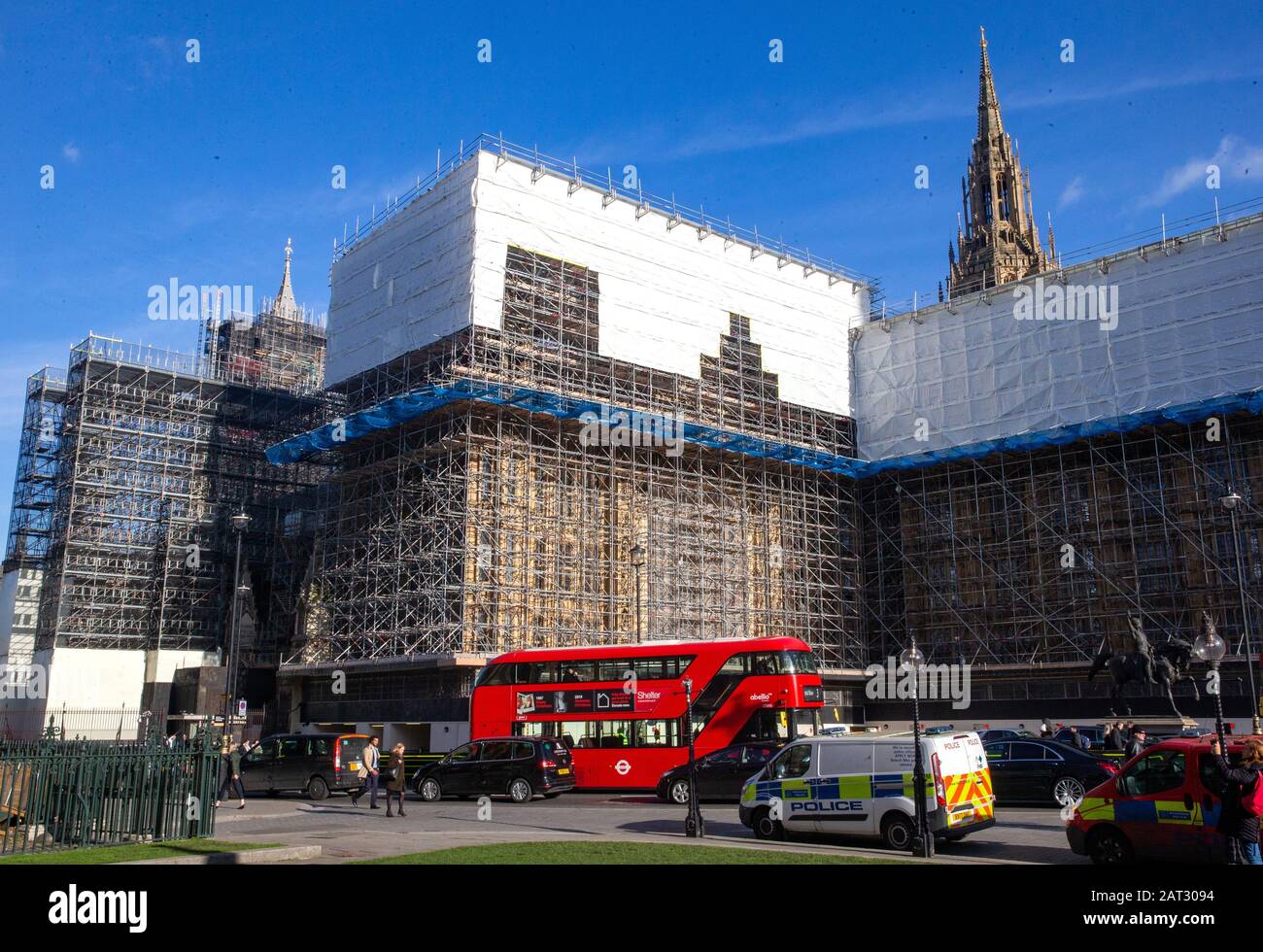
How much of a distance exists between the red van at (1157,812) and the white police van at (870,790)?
7.47 ft

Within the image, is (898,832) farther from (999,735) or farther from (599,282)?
(599,282)

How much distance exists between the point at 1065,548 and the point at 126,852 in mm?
40394

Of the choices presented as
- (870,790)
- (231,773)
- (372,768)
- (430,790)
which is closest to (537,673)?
(430,790)

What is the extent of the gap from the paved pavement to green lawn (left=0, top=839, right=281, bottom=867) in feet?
3.94

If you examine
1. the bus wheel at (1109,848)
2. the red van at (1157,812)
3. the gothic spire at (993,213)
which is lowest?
the bus wheel at (1109,848)

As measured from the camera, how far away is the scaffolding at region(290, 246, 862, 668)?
40656 millimetres

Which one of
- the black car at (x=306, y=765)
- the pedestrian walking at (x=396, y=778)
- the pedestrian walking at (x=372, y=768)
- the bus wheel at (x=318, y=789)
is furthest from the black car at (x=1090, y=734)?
the bus wheel at (x=318, y=789)

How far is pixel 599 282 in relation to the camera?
151ft

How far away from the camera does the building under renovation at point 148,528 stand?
49.2 metres

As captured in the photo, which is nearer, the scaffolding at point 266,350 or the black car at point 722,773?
the black car at point 722,773

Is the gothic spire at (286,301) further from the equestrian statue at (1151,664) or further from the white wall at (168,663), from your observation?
the equestrian statue at (1151,664)
